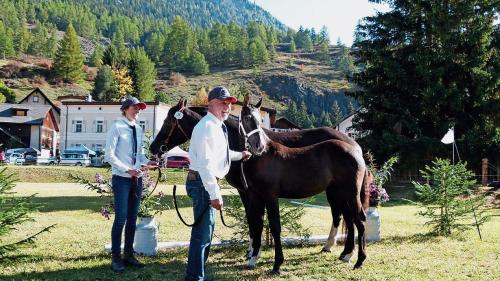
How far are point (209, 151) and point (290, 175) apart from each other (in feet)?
7.35

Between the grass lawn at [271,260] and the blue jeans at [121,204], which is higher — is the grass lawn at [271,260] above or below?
below

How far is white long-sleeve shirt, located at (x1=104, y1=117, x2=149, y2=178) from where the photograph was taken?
6.10m

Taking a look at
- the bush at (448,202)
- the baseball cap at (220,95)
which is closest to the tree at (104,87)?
the bush at (448,202)

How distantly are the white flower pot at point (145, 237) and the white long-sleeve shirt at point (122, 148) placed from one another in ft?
4.44

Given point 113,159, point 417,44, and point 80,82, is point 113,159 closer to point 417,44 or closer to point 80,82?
point 417,44

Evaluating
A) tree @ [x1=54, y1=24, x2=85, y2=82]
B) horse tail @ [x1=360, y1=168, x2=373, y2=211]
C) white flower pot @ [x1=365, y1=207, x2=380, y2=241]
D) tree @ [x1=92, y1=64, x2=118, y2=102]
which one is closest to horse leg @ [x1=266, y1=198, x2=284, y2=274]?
horse tail @ [x1=360, y1=168, x2=373, y2=211]

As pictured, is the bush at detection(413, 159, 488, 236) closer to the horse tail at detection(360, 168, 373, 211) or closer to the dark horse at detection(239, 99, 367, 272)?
the horse tail at detection(360, 168, 373, 211)

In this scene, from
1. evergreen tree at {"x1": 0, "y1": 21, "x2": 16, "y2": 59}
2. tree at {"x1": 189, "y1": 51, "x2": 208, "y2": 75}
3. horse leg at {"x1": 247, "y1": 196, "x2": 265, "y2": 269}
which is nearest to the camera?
horse leg at {"x1": 247, "y1": 196, "x2": 265, "y2": 269}

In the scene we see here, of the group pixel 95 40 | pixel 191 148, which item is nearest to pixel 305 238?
pixel 191 148

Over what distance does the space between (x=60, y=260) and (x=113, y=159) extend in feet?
6.72

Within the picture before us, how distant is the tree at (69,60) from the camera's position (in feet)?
356

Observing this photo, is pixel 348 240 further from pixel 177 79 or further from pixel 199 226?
pixel 177 79

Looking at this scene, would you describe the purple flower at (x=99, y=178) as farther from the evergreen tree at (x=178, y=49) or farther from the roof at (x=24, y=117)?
the evergreen tree at (x=178, y=49)

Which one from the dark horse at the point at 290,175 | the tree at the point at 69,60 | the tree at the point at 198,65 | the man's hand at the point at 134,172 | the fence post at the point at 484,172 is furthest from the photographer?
the tree at the point at 198,65
